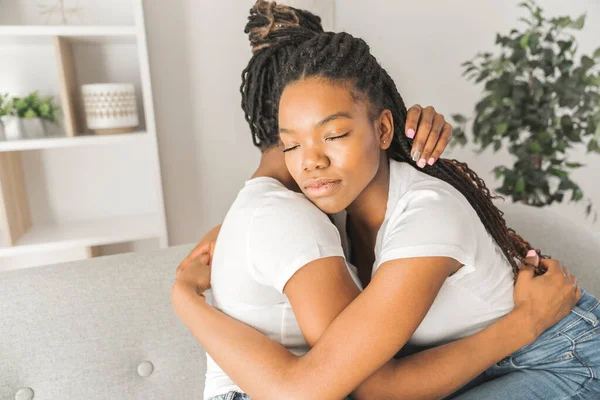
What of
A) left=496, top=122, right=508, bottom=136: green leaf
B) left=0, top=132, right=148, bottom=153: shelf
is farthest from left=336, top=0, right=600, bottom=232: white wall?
left=0, top=132, right=148, bottom=153: shelf

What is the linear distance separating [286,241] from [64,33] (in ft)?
4.04

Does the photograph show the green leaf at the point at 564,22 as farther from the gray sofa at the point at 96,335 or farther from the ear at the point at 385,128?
the gray sofa at the point at 96,335

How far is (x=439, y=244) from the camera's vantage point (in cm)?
67

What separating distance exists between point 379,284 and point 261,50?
55 centimetres

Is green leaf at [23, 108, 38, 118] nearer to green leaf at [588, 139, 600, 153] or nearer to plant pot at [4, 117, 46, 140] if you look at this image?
plant pot at [4, 117, 46, 140]

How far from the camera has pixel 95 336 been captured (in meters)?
1.05

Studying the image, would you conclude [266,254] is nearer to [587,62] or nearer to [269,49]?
[269,49]

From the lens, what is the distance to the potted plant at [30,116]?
1604 millimetres

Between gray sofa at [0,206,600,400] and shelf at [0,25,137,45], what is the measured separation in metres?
0.78

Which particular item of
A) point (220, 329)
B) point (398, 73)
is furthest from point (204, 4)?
point (220, 329)

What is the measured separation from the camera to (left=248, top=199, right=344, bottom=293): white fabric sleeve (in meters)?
0.68

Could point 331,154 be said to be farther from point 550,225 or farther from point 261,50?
point 550,225

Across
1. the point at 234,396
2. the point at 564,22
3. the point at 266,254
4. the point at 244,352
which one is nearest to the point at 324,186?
the point at 266,254

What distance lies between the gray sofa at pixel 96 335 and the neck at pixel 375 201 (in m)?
0.53
